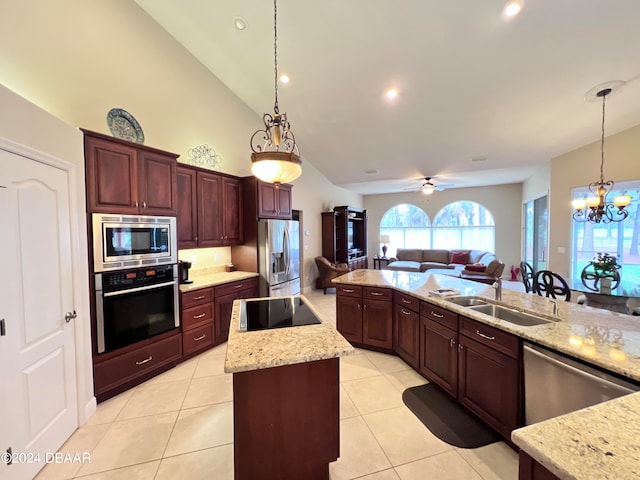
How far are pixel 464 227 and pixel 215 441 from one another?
8.76 metres

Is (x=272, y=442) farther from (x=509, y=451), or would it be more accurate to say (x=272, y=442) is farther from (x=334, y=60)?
(x=334, y=60)

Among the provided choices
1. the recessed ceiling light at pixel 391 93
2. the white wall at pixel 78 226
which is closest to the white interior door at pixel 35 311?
the white wall at pixel 78 226

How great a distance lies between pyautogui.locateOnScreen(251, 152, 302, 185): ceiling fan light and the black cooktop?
99 cm

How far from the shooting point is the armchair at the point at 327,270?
647cm

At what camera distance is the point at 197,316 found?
3270 millimetres

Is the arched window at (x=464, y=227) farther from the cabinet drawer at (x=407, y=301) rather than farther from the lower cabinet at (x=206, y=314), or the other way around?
the lower cabinet at (x=206, y=314)

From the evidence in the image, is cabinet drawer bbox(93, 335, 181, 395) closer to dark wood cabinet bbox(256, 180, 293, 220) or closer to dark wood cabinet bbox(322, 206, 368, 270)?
dark wood cabinet bbox(256, 180, 293, 220)

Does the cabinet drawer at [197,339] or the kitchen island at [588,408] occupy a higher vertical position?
the kitchen island at [588,408]

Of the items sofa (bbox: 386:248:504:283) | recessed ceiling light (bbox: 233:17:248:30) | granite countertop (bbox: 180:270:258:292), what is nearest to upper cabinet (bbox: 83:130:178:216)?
granite countertop (bbox: 180:270:258:292)

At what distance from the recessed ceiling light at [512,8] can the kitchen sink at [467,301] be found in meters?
2.74

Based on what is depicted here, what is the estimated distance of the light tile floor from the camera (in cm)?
170

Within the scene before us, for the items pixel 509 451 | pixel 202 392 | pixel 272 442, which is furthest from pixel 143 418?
pixel 509 451

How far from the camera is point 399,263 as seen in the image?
321 inches

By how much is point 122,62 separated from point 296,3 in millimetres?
2043
